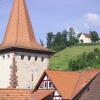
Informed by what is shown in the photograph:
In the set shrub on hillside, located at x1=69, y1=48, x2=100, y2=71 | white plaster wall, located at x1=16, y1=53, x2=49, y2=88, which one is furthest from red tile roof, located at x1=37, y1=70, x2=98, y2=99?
shrub on hillside, located at x1=69, y1=48, x2=100, y2=71

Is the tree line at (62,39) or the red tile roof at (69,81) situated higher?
the tree line at (62,39)

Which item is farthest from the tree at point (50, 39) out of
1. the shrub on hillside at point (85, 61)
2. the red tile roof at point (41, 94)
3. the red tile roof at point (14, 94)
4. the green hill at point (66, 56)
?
the red tile roof at point (14, 94)

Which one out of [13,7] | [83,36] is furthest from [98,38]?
[13,7]

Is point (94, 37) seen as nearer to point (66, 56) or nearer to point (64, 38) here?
point (64, 38)

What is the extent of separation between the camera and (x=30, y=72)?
49094 millimetres

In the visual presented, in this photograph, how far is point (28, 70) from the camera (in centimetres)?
4894

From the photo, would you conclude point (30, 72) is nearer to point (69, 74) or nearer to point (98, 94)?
point (69, 74)

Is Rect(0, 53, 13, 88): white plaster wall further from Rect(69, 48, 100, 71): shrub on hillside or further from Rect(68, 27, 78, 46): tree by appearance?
Rect(68, 27, 78, 46): tree

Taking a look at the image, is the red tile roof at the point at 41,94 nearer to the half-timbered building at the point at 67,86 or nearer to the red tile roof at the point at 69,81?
the half-timbered building at the point at 67,86

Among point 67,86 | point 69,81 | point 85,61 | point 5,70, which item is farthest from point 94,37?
point 67,86

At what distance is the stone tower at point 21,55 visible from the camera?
4794cm

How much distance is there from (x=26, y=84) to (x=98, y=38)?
10855cm

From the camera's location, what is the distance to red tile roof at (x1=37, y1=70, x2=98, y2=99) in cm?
4400

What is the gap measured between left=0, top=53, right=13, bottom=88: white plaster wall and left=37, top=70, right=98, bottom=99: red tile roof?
16.0 feet
